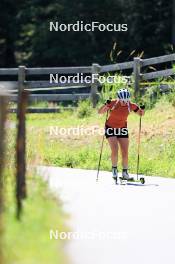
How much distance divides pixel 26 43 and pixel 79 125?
27.9m

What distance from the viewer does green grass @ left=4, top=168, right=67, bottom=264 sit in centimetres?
765

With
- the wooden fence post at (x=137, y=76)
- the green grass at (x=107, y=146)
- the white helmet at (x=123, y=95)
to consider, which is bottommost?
the green grass at (x=107, y=146)

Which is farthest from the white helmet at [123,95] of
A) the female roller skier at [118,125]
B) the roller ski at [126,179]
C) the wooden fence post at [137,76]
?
the wooden fence post at [137,76]

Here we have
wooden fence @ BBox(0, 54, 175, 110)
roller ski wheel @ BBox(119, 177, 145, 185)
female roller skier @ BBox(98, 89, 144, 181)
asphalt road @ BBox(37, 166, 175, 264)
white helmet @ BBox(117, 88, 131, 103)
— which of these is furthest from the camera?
wooden fence @ BBox(0, 54, 175, 110)

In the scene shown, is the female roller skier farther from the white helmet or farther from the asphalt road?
the asphalt road

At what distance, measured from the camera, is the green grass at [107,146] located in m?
18.2

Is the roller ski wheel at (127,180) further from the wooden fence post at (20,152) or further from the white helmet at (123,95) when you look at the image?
the wooden fence post at (20,152)

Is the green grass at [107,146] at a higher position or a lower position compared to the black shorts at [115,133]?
lower

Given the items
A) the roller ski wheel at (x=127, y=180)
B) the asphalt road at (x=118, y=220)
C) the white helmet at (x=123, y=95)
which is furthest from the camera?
the white helmet at (x=123, y=95)

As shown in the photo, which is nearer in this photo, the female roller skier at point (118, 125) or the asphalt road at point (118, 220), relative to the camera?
the asphalt road at point (118, 220)

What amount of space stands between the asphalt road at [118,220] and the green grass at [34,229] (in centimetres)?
25

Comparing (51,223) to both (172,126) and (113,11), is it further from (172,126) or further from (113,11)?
(113,11)

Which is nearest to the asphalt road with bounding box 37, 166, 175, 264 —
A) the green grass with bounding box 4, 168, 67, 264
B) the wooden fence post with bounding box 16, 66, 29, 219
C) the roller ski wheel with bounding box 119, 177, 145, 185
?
the roller ski wheel with bounding box 119, 177, 145, 185

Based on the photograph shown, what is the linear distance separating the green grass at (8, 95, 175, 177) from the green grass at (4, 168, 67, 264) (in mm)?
5315
